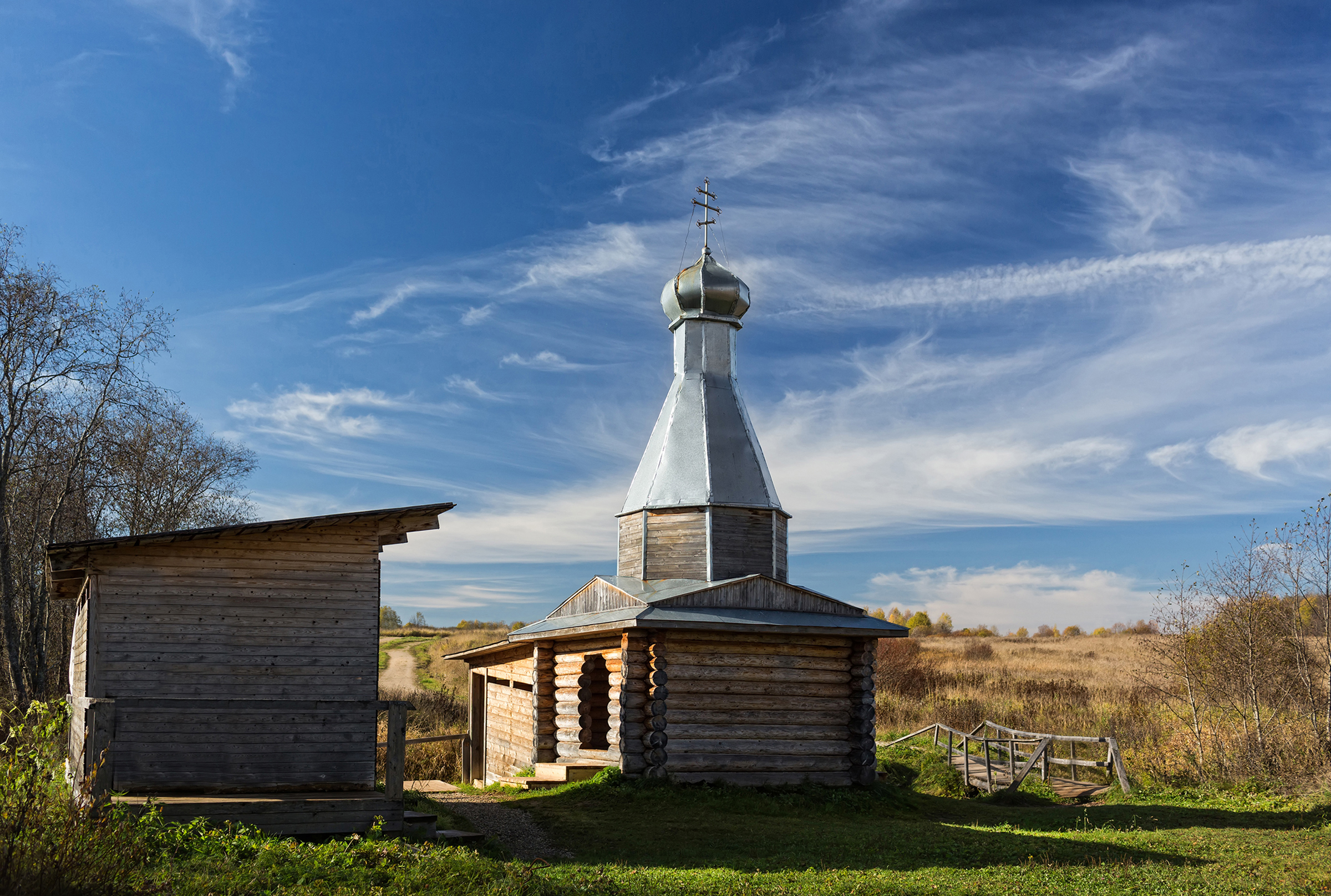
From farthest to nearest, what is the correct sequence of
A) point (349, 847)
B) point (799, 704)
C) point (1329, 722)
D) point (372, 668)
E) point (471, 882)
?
point (1329, 722)
point (799, 704)
point (372, 668)
point (349, 847)
point (471, 882)

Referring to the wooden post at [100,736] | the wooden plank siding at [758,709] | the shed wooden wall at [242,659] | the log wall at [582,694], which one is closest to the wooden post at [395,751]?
the shed wooden wall at [242,659]

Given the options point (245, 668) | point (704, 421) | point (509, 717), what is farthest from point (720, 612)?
point (245, 668)

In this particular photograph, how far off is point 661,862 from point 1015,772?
1181 centimetres

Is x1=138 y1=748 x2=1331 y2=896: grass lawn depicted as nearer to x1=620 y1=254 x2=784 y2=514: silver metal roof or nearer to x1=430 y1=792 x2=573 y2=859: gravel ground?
x1=430 y1=792 x2=573 y2=859: gravel ground

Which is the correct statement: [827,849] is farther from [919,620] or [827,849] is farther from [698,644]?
[919,620]

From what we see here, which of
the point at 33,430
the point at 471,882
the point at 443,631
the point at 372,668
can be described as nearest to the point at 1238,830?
the point at 471,882

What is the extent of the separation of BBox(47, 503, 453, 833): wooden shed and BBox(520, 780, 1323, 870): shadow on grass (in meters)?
3.40

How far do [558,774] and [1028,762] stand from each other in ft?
31.0

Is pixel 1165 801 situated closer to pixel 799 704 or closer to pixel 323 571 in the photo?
pixel 799 704

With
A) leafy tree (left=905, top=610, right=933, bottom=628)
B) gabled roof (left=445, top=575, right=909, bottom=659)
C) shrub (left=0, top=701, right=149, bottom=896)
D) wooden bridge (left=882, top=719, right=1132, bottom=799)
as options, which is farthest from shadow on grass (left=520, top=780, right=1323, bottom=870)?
leafy tree (left=905, top=610, right=933, bottom=628)

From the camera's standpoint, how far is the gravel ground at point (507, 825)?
472 inches

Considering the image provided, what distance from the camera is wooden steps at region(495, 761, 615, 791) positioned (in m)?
17.3

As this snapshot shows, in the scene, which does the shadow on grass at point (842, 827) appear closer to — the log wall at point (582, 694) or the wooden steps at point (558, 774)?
the wooden steps at point (558, 774)

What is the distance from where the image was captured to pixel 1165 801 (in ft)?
57.6
